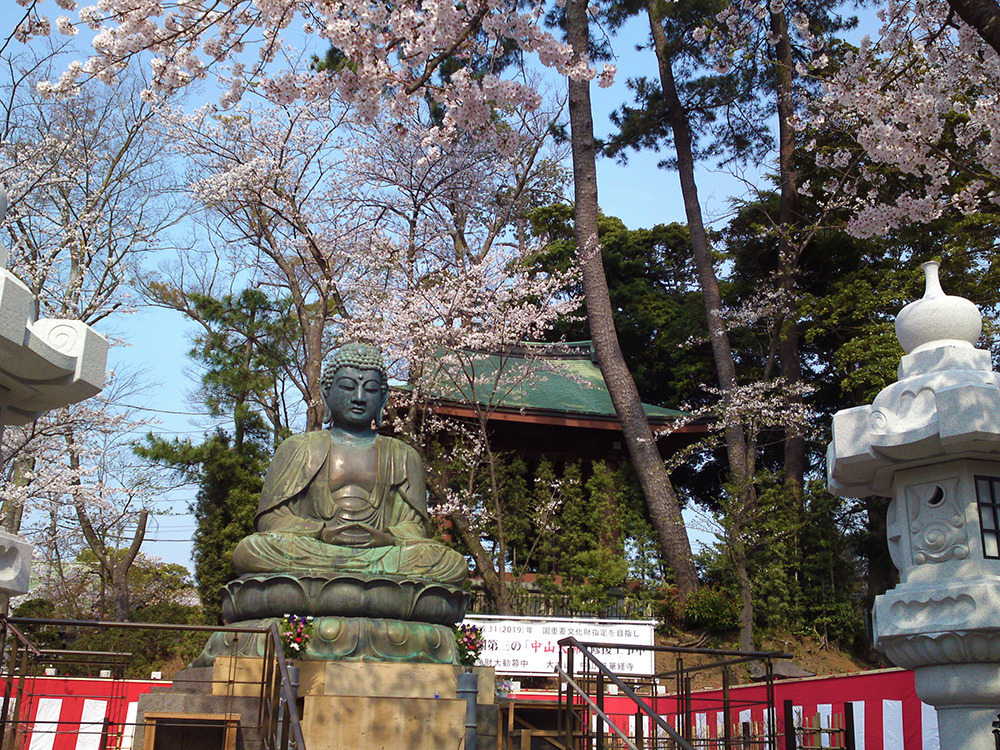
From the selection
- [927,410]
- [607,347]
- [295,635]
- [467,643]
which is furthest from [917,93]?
[607,347]

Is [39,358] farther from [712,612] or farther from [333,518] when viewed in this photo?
[712,612]

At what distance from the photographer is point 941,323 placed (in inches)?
203

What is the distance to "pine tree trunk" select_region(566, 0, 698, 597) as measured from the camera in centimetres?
1594

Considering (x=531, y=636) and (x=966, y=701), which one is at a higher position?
(x=531, y=636)

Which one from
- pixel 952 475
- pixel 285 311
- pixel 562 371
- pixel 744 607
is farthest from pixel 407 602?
pixel 285 311

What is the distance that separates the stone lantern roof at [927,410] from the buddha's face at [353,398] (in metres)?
4.86

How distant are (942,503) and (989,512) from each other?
220 millimetres

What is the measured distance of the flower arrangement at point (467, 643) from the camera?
7.94m

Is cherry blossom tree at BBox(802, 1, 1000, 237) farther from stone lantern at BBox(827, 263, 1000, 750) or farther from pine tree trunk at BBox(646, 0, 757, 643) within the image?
pine tree trunk at BBox(646, 0, 757, 643)

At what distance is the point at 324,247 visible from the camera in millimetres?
16656

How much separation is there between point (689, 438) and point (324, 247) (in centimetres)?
786

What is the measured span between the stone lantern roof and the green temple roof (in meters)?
10.6

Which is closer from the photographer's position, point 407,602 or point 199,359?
point 407,602

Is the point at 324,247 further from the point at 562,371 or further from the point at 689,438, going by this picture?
the point at 689,438
